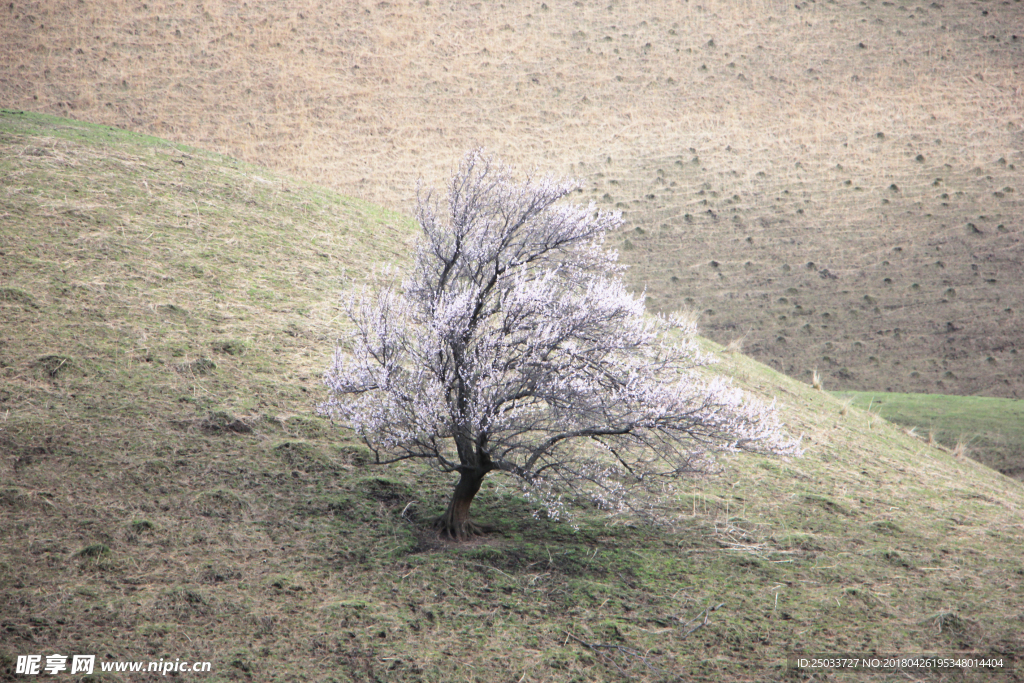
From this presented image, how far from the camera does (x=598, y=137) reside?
99.6ft

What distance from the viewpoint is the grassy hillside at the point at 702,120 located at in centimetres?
→ 2314

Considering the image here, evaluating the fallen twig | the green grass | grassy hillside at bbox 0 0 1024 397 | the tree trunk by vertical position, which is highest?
grassy hillside at bbox 0 0 1024 397

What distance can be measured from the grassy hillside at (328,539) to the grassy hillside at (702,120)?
1158 centimetres

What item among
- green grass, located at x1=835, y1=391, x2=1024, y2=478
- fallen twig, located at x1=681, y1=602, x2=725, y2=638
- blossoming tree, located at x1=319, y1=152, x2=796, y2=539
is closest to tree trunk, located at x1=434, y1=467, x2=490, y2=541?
blossoming tree, located at x1=319, y1=152, x2=796, y2=539

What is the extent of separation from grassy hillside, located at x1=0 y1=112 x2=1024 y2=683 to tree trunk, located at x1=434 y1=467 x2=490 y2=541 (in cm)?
24

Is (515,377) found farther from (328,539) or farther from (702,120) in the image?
(702,120)

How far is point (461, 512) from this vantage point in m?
7.68

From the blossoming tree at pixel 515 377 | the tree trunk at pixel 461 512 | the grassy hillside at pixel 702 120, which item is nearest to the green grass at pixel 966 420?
the grassy hillside at pixel 702 120

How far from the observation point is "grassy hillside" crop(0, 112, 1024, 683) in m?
5.89

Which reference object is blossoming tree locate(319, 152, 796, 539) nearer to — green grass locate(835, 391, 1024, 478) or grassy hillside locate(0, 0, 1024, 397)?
green grass locate(835, 391, 1024, 478)

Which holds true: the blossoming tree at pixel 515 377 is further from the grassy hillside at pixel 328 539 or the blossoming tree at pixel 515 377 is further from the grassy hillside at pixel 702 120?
the grassy hillside at pixel 702 120

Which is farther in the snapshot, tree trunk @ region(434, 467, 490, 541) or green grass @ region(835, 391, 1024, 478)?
green grass @ region(835, 391, 1024, 478)

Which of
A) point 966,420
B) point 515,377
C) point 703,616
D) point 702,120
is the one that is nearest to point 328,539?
point 515,377

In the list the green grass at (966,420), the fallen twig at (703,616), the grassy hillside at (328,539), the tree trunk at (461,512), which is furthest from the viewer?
the green grass at (966,420)
